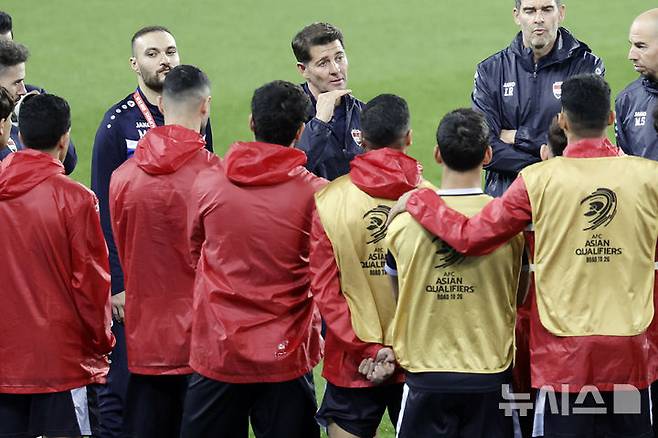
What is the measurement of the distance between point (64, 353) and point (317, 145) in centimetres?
155

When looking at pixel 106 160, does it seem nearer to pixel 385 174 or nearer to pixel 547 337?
pixel 385 174

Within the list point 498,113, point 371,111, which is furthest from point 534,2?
point 371,111

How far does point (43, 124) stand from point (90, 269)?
641 millimetres

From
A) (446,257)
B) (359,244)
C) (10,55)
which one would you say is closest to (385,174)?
(359,244)

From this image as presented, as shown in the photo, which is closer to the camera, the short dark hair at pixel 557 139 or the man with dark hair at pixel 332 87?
the short dark hair at pixel 557 139

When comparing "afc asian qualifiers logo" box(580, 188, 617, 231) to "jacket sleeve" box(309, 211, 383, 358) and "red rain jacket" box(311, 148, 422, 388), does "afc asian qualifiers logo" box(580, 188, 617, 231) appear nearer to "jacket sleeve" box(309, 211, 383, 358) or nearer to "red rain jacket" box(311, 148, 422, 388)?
"red rain jacket" box(311, 148, 422, 388)

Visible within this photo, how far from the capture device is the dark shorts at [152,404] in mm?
5070

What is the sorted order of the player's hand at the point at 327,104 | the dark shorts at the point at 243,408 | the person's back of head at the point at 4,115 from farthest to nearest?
the player's hand at the point at 327,104 → the person's back of head at the point at 4,115 → the dark shorts at the point at 243,408

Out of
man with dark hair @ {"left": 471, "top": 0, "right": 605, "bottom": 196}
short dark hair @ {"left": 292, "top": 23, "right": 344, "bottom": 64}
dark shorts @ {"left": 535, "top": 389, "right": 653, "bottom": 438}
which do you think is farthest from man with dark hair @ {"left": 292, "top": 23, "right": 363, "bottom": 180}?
dark shorts @ {"left": 535, "top": 389, "right": 653, "bottom": 438}

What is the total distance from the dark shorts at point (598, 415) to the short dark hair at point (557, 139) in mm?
1025

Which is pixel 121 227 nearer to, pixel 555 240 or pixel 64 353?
pixel 64 353

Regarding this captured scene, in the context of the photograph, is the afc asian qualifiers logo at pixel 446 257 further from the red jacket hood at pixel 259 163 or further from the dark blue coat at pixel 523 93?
the dark blue coat at pixel 523 93

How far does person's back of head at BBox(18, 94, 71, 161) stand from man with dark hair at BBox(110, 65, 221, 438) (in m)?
0.31

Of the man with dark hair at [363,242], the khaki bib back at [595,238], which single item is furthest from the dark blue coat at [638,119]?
the man with dark hair at [363,242]
